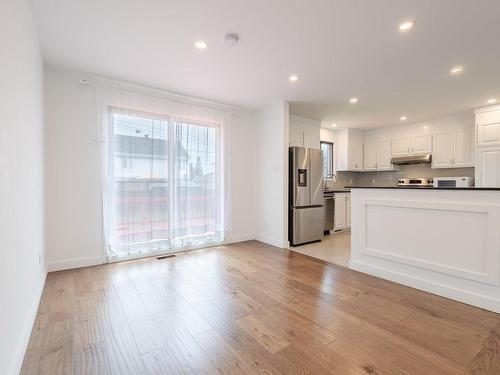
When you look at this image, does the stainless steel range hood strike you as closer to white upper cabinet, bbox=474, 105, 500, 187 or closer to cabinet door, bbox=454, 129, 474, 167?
cabinet door, bbox=454, 129, 474, 167

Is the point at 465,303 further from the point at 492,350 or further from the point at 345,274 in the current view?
the point at 345,274

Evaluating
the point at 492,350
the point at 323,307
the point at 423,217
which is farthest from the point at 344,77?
the point at 492,350

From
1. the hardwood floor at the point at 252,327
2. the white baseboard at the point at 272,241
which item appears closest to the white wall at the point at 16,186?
the hardwood floor at the point at 252,327

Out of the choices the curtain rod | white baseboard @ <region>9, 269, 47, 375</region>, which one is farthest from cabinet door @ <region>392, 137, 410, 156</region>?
white baseboard @ <region>9, 269, 47, 375</region>

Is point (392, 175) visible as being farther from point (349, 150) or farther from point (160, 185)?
point (160, 185)

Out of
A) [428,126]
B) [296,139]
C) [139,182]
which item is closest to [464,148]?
[428,126]

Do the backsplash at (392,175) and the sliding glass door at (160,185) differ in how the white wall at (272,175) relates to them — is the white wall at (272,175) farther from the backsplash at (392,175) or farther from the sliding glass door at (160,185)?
the backsplash at (392,175)

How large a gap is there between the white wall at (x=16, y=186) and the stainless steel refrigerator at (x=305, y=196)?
3.52 m

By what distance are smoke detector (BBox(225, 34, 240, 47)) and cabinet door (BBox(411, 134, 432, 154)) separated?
200 inches

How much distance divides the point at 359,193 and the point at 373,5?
1989 mm

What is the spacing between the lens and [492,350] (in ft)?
5.21

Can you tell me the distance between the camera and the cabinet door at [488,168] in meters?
4.10

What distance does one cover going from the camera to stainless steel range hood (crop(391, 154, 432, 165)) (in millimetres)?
5237

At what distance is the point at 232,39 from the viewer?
2.31m
